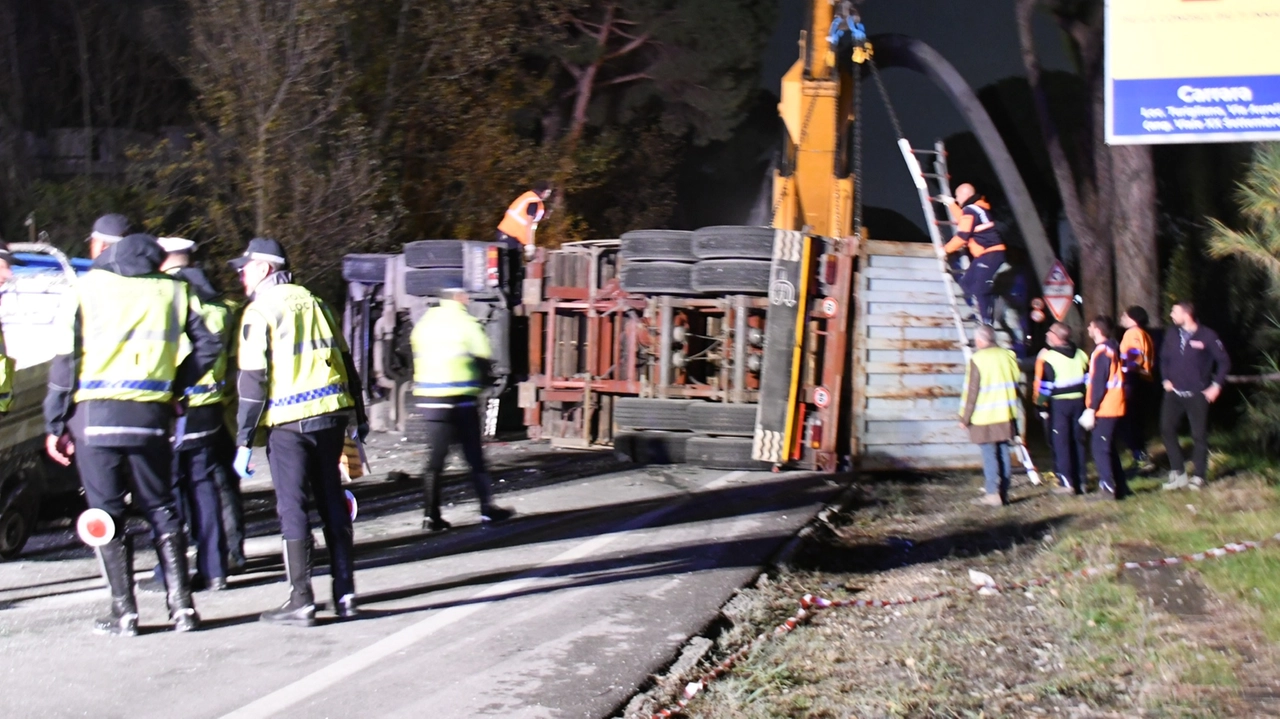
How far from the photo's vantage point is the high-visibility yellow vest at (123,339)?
582cm

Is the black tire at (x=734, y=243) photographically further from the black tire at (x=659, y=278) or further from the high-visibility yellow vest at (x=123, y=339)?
the high-visibility yellow vest at (x=123, y=339)

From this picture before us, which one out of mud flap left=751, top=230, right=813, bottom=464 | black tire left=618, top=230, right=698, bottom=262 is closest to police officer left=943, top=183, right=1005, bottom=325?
mud flap left=751, top=230, right=813, bottom=464

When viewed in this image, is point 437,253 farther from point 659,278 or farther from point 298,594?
point 298,594

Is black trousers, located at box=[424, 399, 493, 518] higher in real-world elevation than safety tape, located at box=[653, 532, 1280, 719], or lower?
higher

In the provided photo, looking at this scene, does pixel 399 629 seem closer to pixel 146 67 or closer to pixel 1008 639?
pixel 1008 639

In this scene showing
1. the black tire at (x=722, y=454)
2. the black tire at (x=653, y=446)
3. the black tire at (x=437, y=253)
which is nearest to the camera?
the black tire at (x=722, y=454)

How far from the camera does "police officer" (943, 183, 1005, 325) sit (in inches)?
496

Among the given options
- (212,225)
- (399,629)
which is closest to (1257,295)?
(399,629)

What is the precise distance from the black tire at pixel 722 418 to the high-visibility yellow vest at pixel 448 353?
412cm

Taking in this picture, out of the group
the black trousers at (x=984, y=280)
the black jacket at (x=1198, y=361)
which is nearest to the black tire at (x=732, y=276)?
the black trousers at (x=984, y=280)

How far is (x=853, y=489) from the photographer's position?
11422 millimetres

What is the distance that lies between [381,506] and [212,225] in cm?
1019

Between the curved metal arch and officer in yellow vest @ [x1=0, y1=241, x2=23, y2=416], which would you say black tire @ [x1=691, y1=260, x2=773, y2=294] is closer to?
officer in yellow vest @ [x1=0, y1=241, x2=23, y2=416]

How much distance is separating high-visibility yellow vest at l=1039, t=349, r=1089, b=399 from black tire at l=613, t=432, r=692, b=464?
3510 mm
